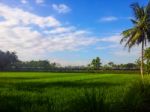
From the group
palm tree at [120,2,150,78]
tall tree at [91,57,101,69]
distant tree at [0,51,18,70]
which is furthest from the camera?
tall tree at [91,57,101,69]

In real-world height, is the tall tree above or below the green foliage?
above

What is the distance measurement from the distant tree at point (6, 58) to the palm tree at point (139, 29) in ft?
321

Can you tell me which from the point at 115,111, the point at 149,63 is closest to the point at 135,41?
the point at 149,63

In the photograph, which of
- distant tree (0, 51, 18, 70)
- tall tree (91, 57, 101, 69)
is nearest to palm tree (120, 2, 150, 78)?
distant tree (0, 51, 18, 70)

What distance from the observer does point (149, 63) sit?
6850 centimetres

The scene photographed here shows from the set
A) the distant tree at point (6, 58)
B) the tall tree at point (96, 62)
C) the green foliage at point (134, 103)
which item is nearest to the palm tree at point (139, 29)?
the green foliage at point (134, 103)

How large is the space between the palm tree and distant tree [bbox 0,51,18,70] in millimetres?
97793

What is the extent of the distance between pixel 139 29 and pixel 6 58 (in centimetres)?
11260

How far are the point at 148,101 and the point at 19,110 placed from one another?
5.03 m

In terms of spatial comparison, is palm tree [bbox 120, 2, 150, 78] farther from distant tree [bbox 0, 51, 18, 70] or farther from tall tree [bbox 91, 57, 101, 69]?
tall tree [bbox 91, 57, 101, 69]

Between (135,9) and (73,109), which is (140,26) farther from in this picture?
(73,109)

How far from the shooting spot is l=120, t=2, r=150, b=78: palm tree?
5125 centimetres

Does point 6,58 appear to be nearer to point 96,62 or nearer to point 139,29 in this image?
point 96,62

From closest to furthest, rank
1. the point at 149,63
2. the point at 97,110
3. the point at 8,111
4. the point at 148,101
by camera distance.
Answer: the point at 97,110 < the point at 8,111 < the point at 148,101 < the point at 149,63
